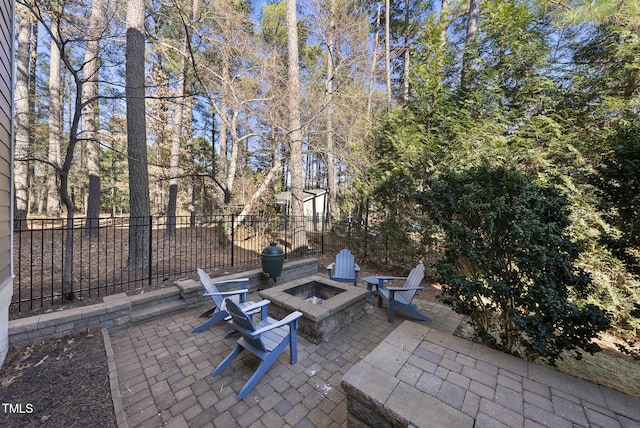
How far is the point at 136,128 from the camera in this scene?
5117mm

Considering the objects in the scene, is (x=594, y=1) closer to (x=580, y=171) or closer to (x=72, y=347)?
(x=580, y=171)

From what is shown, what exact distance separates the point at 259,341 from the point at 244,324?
211 millimetres

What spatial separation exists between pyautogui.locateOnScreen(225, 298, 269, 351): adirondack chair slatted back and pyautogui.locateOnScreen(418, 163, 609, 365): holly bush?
2.02m

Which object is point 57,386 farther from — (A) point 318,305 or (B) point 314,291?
(B) point 314,291

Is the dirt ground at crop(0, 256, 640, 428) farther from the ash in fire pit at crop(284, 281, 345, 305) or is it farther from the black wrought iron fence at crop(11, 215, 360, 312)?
the ash in fire pit at crop(284, 281, 345, 305)

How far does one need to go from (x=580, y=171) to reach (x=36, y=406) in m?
6.77

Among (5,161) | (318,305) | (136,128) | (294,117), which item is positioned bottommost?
(318,305)

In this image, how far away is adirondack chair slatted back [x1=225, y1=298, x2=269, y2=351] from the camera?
89.2 inches

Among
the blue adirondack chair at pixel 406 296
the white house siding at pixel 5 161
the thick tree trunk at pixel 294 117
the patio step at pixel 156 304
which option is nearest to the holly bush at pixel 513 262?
the blue adirondack chair at pixel 406 296

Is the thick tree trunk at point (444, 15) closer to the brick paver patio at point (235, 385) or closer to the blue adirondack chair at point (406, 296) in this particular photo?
the blue adirondack chair at point (406, 296)

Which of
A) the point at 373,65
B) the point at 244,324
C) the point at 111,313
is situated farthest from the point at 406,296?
the point at 373,65

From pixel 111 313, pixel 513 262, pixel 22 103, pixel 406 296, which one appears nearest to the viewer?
pixel 513 262

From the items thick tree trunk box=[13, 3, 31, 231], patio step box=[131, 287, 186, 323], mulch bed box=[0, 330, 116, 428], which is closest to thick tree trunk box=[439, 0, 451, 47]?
patio step box=[131, 287, 186, 323]

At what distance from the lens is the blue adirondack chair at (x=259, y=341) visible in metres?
2.27
